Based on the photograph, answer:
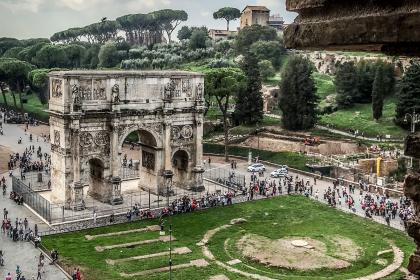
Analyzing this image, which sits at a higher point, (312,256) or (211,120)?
(211,120)

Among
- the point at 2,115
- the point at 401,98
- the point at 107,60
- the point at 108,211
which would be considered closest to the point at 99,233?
the point at 108,211

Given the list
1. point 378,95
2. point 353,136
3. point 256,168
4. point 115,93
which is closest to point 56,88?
point 115,93

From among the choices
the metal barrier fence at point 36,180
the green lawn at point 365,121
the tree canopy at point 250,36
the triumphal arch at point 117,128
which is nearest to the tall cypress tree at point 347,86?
the green lawn at point 365,121

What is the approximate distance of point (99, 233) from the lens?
119 ft

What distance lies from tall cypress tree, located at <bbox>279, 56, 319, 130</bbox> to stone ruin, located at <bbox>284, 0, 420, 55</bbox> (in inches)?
2360

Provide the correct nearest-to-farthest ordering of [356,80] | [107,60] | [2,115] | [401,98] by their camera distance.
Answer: [401,98] → [356,80] → [2,115] → [107,60]

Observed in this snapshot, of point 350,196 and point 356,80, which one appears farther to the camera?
point 356,80

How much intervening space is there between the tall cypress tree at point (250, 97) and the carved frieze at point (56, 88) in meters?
30.0

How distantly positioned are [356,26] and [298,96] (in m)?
61.1

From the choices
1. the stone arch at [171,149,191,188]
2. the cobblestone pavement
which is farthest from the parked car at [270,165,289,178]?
the stone arch at [171,149,191,188]

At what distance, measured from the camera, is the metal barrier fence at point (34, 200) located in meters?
38.7

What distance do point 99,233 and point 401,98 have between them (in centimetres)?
3804

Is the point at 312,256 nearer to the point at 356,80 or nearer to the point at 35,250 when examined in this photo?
the point at 35,250

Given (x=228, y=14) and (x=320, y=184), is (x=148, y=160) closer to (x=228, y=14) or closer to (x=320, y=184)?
(x=320, y=184)
